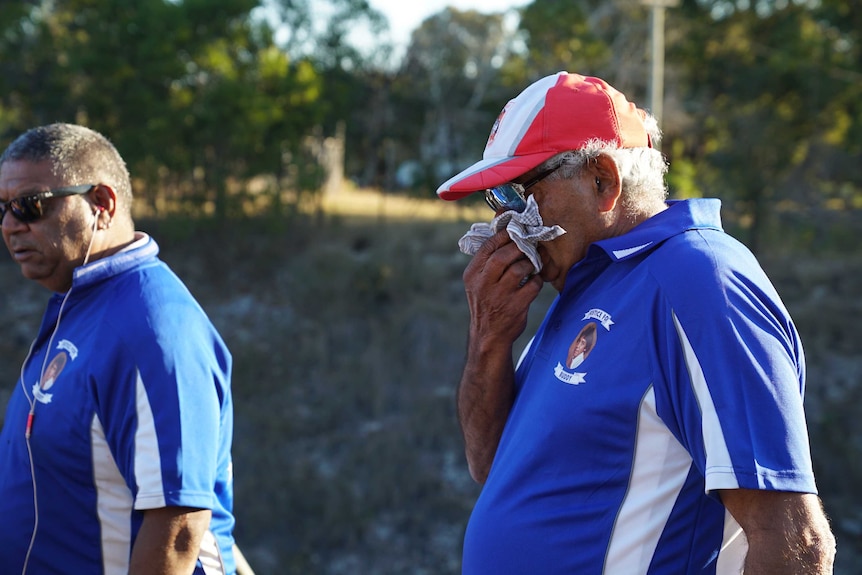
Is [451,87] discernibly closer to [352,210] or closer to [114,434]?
[352,210]

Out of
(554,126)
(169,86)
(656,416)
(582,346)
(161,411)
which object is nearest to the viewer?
(656,416)

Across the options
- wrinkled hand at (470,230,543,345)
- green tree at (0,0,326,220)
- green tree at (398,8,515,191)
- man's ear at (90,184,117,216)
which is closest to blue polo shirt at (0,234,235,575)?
man's ear at (90,184,117,216)

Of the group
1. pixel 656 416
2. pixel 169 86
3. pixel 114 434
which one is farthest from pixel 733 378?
pixel 169 86

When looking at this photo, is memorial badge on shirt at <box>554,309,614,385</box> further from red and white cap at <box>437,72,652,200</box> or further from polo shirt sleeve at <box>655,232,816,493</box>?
red and white cap at <box>437,72,652,200</box>

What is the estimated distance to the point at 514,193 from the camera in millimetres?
2301

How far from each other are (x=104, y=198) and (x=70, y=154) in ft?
0.56

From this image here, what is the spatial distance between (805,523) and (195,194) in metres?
13.2

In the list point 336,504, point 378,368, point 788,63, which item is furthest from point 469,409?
point 788,63

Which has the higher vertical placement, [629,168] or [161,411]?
[629,168]

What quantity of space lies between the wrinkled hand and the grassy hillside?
21.4ft

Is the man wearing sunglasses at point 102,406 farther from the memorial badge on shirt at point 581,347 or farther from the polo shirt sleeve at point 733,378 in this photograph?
the polo shirt sleeve at point 733,378

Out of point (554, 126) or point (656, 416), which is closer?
point (656, 416)

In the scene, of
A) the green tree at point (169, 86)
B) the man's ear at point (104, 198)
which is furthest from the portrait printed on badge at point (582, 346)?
the green tree at point (169, 86)

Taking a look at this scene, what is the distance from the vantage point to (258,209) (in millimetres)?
14414
